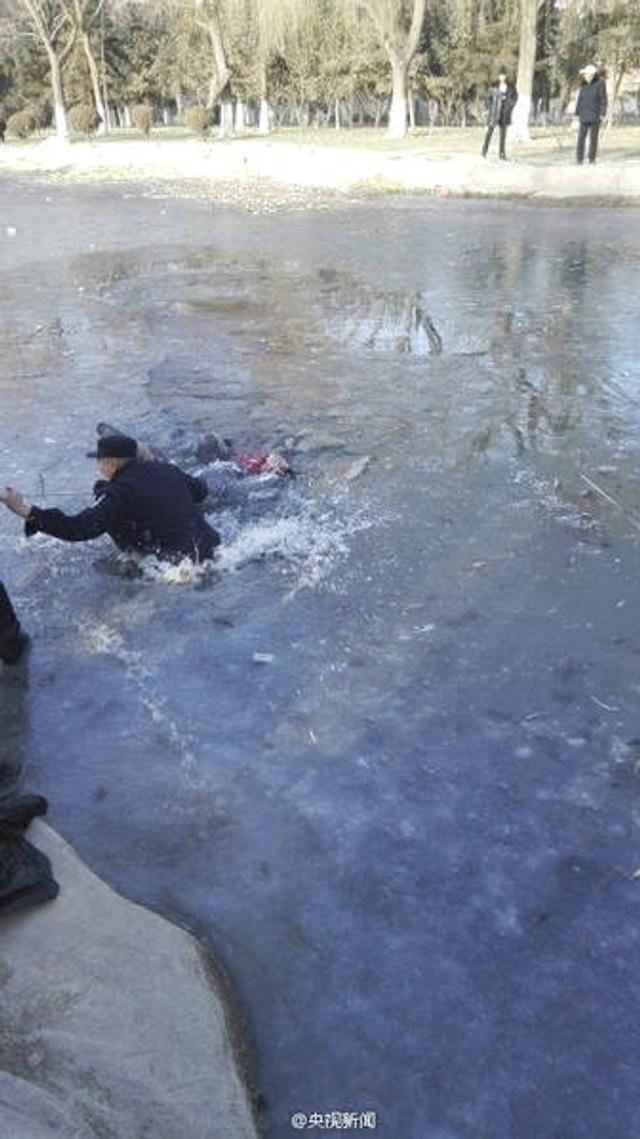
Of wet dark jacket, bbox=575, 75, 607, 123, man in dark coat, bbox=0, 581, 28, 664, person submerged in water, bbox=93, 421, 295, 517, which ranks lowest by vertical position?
person submerged in water, bbox=93, 421, 295, 517

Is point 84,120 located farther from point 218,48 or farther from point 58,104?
point 218,48

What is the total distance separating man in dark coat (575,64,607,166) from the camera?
2059 centimetres

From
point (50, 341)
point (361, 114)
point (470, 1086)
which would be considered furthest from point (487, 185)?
point (361, 114)

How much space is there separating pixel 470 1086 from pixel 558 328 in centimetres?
892

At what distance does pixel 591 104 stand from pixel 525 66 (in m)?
10.3

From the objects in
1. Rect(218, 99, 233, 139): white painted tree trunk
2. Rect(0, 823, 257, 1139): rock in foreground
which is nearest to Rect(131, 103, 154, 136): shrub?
Rect(218, 99, 233, 139): white painted tree trunk

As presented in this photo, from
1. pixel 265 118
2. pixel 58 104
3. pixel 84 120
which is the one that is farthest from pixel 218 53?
pixel 84 120

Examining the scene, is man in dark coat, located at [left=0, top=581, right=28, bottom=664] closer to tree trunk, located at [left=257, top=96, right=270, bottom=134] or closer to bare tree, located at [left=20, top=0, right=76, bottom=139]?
bare tree, located at [left=20, top=0, right=76, bottom=139]

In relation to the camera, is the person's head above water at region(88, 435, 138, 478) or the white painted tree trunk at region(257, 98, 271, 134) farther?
the white painted tree trunk at region(257, 98, 271, 134)

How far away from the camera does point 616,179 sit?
20.6m

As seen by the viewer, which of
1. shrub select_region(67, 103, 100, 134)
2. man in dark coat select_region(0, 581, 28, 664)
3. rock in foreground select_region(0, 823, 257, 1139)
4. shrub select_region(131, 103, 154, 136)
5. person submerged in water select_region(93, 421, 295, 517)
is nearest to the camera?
rock in foreground select_region(0, 823, 257, 1139)

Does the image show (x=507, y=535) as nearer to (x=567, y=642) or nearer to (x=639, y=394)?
(x=567, y=642)

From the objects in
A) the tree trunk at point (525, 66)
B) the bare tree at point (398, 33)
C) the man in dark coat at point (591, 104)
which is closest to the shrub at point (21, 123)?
the bare tree at point (398, 33)

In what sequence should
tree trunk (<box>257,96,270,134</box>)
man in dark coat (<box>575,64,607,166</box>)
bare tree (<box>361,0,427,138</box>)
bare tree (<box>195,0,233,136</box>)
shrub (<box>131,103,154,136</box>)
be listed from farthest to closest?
1. shrub (<box>131,103,154,136</box>)
2. tree trunk (<box>257,96,270,134</box>)
3. bare tree (<box>195,0,233,136</box>)
4. bare tree (<box>361,0,427,138</box>)
5. man in dark coat (<box>575,64,607,166</box>)
